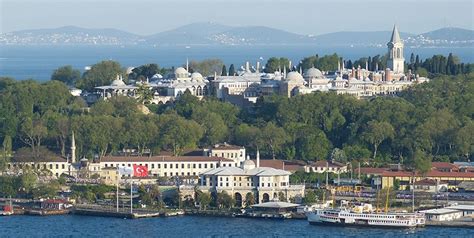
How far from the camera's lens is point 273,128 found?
40.3 metres

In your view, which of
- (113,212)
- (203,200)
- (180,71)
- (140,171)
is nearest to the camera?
(113,212)

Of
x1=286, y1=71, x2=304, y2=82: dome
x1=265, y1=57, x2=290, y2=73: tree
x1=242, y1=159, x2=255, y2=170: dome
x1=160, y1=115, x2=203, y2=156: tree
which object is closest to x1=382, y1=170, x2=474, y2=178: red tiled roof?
x1=242, y1=159, x2=255, y2=170: dome

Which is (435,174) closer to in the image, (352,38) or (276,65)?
(276,65)

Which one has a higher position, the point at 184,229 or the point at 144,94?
the point at 144,94

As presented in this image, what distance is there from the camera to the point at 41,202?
33.6 metres

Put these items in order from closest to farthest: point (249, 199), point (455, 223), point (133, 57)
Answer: point (455, 223), point (249, 199), point (133, 57)

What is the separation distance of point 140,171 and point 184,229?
733cm

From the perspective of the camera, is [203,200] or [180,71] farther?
[180,71]

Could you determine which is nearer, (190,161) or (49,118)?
(190,161)

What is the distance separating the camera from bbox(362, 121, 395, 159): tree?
1565 inches

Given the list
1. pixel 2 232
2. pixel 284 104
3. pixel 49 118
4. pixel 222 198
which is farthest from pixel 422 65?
pixel 2 232

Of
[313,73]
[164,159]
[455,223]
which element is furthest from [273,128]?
[313,73]

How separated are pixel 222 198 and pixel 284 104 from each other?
36.6ft

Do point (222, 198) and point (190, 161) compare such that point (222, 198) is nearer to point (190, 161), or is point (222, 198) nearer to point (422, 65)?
point (190, 161)
